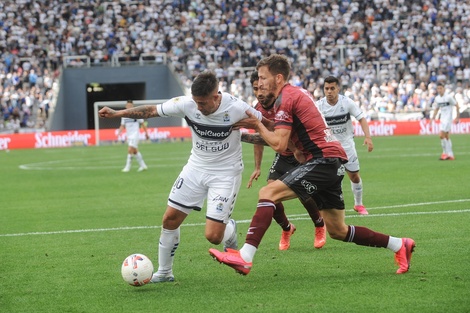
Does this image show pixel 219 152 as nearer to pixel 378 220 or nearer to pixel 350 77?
pixel 378 220

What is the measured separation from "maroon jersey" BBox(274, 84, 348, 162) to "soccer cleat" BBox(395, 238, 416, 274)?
1130 millimetres

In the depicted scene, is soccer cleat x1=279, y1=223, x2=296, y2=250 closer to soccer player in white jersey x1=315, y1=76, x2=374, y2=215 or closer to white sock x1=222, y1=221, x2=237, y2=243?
white sock x1=222, y1=221, x2=237, y2=243

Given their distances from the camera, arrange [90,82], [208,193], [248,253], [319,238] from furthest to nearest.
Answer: [90,82] → [319,238] → [208,193] → [248,253]

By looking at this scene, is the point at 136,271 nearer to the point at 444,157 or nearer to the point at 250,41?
the point at 444,157

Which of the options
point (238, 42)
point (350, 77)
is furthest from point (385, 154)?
point (238, 42)

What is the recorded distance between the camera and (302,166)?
8.51m

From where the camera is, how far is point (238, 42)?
52.8m

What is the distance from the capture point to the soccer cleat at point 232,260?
784cm

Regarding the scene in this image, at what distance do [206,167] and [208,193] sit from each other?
28 cm

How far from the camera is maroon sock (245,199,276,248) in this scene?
8.10 m

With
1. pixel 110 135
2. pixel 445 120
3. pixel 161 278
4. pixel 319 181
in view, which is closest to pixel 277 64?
pixel 319 181

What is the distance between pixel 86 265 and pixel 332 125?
5918 mm

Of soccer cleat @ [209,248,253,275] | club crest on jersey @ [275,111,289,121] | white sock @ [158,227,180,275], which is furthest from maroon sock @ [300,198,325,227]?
soccer cleat @ [209,248,253,275]

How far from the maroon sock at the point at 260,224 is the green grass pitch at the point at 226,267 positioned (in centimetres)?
50
